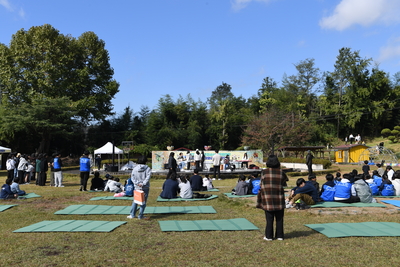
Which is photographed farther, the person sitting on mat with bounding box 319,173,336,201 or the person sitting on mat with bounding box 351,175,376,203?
the person sitting on mat with bounding box 319,173,336,201

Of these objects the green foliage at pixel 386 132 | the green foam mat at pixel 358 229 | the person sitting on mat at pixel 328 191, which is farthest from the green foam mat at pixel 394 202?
the green foliage at pixel 386 132

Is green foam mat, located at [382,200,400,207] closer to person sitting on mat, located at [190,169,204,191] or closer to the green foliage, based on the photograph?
person sitting on mat, located at [190,169,204,191]

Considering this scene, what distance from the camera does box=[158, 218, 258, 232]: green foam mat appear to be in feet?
22.4

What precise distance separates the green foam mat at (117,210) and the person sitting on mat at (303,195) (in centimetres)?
211

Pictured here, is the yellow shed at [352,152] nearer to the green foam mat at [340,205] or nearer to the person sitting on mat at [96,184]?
the green foam mat at [340,205]

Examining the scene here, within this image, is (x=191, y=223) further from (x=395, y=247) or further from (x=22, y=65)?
(x=22, y=65)

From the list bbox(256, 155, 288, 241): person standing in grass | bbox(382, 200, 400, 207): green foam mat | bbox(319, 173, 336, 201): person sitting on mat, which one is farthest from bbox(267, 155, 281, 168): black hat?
bbox(382, 200, 400, 207): green foam mat

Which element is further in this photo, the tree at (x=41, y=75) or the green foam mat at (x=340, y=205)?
the tree at (x=41, y=75)

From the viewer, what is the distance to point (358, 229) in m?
6.70

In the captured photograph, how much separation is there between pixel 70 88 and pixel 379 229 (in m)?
35.0

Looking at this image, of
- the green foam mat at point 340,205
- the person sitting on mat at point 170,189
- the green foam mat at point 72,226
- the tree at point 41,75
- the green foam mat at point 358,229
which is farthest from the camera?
the tree at point 41,75

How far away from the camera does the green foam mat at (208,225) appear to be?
683 centimetres

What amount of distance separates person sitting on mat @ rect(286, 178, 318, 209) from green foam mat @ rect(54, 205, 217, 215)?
2113mm

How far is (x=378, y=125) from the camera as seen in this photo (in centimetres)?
5122
